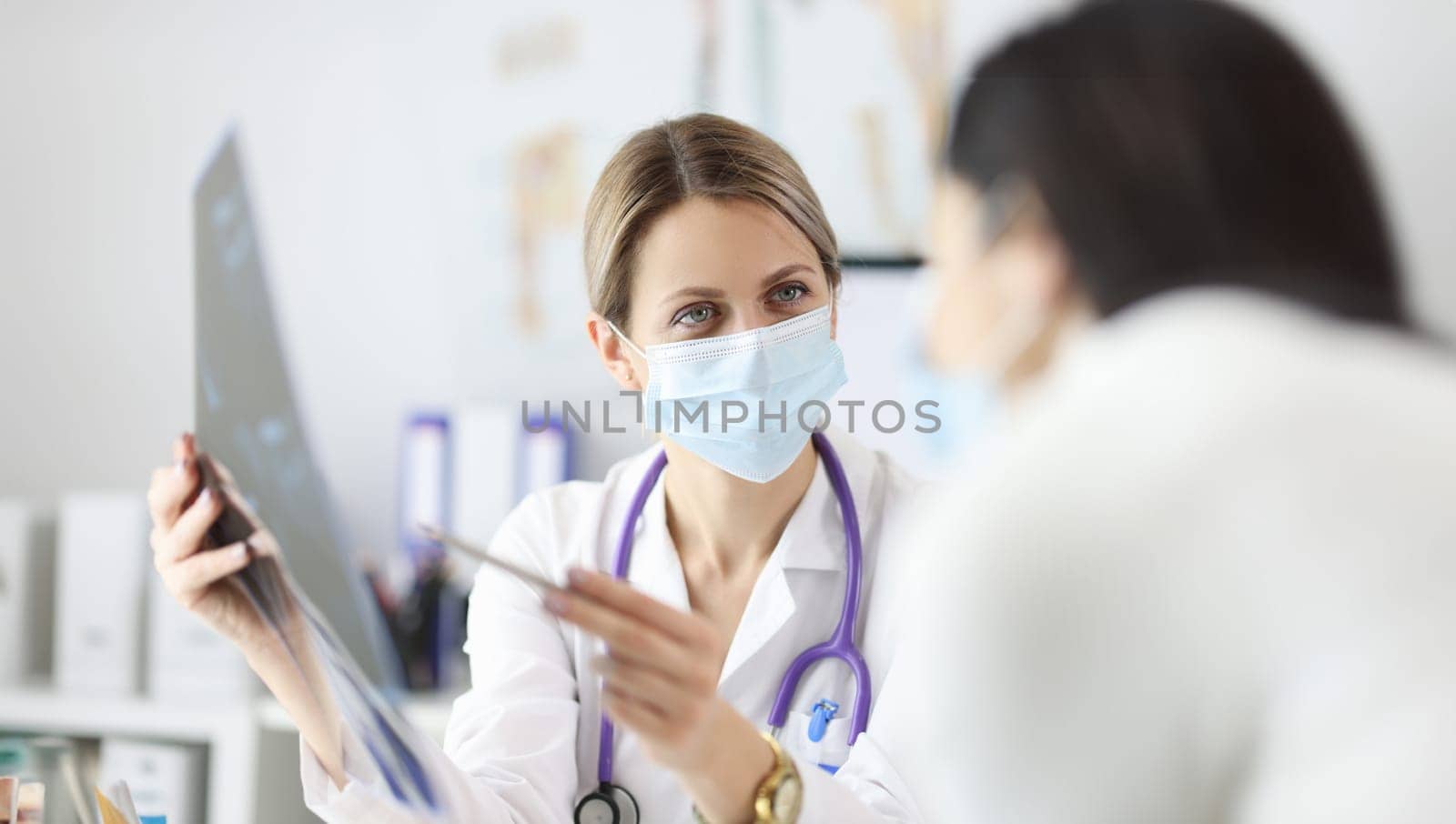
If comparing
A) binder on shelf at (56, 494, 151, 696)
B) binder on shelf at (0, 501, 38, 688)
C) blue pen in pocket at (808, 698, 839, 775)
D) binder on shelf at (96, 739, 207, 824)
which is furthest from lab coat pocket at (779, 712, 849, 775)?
binder on shelf at (0, 501, 38, 688)

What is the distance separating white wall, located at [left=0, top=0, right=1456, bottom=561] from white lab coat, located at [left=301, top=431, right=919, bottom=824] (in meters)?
0.99

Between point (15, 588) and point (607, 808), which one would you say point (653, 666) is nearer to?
point (607, 808)

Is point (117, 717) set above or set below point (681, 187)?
below

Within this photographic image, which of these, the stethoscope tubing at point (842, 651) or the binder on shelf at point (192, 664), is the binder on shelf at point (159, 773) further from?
the stethoscope tubing at point (842, 651)

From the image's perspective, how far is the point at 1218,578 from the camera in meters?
0.51

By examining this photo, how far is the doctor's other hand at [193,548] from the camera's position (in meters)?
0.97


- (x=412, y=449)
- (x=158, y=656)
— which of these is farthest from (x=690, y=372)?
(x=158, y=656)

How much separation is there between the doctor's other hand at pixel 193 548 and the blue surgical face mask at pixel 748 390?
1.52 ft

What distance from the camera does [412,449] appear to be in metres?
2.31

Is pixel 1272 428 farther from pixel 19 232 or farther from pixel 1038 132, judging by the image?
pixel 19 232

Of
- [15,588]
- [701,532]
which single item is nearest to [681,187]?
[701,532]

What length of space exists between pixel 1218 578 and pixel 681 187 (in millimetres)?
875

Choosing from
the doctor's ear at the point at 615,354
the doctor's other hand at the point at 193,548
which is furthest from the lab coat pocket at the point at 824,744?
the doctor's other hand at the point at 193,548

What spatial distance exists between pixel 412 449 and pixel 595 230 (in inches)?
42.4
